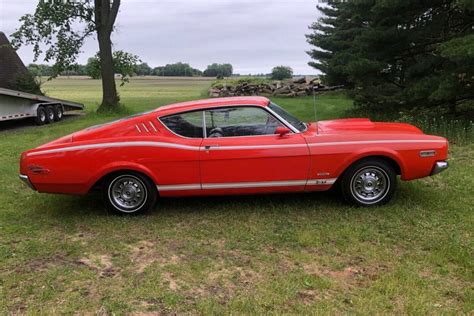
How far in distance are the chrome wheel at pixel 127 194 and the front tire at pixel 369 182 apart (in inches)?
94.3

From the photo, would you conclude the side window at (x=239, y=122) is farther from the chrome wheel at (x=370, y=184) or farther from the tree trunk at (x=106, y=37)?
the tree trunk at (x=106, y=37)

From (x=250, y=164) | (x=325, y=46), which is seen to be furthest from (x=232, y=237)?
(x=325, y=46)

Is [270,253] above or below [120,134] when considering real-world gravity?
below

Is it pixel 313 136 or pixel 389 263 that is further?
pixel 313 136

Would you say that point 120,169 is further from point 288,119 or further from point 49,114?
point 49,114

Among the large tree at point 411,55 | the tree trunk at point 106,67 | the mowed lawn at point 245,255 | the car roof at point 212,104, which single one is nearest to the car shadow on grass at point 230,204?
the mowed lawn at point 245,255

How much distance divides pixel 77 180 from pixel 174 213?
1.20 metres

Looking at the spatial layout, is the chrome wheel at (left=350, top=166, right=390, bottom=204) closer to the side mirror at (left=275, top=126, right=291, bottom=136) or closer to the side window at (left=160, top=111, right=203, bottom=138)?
the side mirror at (left=275, top=126, right=291, bottom=136)

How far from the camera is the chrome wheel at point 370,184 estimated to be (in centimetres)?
570

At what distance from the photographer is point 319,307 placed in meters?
3.57

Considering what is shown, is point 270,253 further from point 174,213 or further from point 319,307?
point 174,213

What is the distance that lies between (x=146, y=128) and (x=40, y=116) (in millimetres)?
14258

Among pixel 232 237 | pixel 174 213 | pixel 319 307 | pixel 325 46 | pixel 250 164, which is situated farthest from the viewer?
pixel 325 46

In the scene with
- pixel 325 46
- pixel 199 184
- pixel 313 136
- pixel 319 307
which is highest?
pixel 325 46
